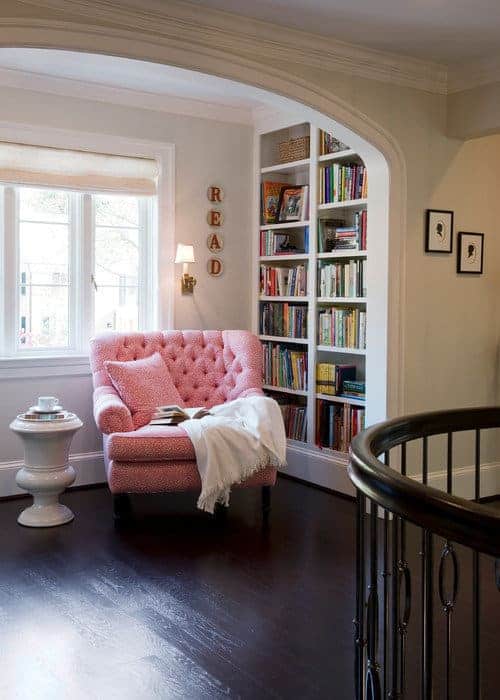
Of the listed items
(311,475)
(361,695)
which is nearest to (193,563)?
(311,475)

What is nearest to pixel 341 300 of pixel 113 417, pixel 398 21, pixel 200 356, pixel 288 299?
pixel 288 299

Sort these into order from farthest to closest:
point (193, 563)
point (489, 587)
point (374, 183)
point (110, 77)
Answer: point (110, 77) → point (374, 183) → point (193, 563) → point (489, 587)

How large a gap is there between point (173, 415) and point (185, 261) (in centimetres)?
127

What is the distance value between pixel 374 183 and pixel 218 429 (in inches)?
69.1

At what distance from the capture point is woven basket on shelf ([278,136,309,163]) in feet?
18.8

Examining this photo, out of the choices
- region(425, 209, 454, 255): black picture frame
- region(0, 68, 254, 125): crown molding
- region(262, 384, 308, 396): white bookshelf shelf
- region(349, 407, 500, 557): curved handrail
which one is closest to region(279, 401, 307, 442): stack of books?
region(262, 384, 308, 396): white bookshelf shelf

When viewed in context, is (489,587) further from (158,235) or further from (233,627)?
(158,235)

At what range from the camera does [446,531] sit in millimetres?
1318

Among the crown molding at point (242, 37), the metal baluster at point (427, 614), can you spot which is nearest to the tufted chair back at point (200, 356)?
the crown molding at point (242, 37)

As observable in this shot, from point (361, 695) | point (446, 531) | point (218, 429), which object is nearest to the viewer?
point (446, 531)

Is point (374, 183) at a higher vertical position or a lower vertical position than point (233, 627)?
higher

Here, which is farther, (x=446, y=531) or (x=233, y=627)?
(x=233, y=627)

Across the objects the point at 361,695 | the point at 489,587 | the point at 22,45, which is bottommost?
the point at 489,587

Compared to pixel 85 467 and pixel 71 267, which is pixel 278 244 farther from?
pixel 85 467
